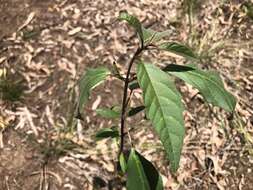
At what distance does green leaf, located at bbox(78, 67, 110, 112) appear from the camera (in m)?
1.44

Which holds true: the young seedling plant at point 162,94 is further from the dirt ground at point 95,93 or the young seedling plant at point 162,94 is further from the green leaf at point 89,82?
the dirt ground at point 95,93

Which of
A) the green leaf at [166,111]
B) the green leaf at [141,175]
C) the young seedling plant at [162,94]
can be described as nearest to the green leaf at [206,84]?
the young seedling plant at [162,94]

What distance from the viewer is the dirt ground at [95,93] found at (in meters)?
2.27

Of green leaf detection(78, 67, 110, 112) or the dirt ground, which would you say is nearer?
green leaf detection(78, 67, 110, 112)

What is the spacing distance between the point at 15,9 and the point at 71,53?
1.58 ft

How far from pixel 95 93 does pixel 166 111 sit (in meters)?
1.29

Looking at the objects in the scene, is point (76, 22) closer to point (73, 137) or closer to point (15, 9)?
point (15, 9)

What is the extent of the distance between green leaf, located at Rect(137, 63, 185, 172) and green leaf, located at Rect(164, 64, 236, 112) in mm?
128

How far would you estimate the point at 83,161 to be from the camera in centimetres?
228

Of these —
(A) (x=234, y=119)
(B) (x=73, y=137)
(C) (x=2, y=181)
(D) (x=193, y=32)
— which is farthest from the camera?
(D) (x=193, y=32)

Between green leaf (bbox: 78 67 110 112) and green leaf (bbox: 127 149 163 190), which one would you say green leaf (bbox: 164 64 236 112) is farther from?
green leaf (bbox: 127 149 163 190)

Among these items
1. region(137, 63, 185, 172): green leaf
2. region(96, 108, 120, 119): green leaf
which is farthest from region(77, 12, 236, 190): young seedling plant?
region(96, 108, 120, 119): green leaf

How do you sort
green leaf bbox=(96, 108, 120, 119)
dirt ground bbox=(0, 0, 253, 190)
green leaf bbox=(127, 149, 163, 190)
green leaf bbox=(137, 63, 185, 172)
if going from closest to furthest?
green leaf bbox=(137, 63, 185, 172) < green leaf bbox=(127, 149, 163, 190) < green leaf bbox=(96, 108, 120, 119) < dirt ground bbox=(0, 0, 253, 190)

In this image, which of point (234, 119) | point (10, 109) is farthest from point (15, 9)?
point (234, 119)
